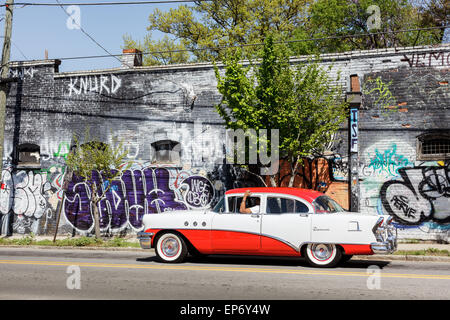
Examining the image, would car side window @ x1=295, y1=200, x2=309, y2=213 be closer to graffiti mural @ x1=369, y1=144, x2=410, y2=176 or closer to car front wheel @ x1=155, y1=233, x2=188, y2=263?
car front wheel @ x1=155, y1=233, x2=188, y2=263

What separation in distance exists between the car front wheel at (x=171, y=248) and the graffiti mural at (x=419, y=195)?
25.0 ft

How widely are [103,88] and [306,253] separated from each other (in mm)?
12402

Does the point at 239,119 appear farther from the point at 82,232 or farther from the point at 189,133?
the point at 82,232

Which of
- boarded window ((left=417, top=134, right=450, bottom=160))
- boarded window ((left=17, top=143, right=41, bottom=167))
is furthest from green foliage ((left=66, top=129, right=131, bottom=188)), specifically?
boarded window ((left=417, top=134, right=450, bottom=160))

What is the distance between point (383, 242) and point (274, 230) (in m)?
2.13

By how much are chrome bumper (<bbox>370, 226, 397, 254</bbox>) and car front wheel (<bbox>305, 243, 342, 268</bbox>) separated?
2.35ft

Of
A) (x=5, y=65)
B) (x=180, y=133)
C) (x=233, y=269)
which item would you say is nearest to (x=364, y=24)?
(x=180, y=133)

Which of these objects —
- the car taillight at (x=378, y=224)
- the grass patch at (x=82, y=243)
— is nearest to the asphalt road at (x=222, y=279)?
the car taillight at (x=378, y=224)

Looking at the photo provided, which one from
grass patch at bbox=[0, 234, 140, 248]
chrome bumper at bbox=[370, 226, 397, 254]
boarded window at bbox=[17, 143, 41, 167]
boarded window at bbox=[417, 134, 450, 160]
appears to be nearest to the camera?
chrome bumper at bbox=[370, 226, 397, 254]

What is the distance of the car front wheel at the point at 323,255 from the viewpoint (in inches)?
400

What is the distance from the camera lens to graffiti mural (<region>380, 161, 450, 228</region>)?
1541cm

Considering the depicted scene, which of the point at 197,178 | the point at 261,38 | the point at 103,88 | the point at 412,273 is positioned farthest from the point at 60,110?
the point at 261,38

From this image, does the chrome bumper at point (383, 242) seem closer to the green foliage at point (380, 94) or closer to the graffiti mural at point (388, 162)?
the graffiti mural at point (388, 162)

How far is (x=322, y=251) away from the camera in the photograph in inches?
406
